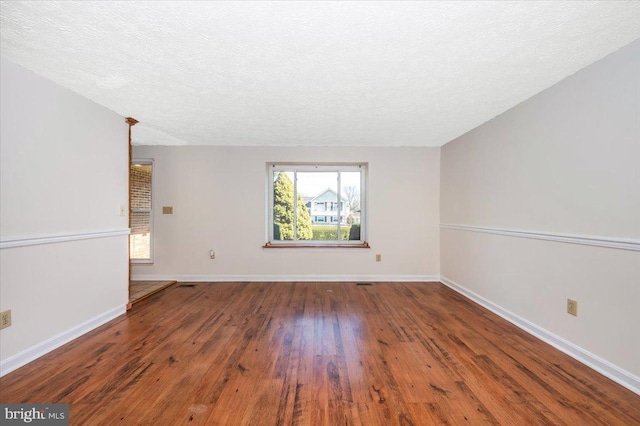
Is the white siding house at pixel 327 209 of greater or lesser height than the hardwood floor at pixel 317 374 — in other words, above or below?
above

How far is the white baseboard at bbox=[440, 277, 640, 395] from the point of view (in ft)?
5.59

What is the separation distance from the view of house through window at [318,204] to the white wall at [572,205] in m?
1.87

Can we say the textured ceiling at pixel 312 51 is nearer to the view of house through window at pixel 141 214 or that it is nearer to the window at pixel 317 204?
the window at pixel 317 204

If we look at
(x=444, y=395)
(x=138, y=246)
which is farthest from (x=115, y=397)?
(x=138, y=246)

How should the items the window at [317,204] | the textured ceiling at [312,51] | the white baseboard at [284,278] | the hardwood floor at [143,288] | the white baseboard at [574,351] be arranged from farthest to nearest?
the window at [317,204], the white baseboard at [284,278], the hardwood floor at [143,288], the white baseboard at [574,351], the textured ceiling at [312,51]

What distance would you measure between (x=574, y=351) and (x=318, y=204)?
11.2 ft

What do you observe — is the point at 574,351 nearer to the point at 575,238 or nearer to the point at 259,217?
the point at 575,238

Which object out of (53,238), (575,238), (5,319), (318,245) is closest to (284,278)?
(318,245)

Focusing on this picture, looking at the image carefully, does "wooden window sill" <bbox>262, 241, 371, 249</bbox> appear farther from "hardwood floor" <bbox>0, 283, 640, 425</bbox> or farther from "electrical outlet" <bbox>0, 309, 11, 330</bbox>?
"electrical outlet" <bbox>0, 309, 11, 330</bbox>

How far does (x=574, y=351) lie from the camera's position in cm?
206

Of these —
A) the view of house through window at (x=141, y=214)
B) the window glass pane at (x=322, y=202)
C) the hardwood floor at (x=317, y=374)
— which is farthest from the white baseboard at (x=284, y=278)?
the hardwood floor at (x=317, y=374)

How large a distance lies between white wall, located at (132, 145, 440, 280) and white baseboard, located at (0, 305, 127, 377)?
1558mm

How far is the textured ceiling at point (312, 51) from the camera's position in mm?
1433

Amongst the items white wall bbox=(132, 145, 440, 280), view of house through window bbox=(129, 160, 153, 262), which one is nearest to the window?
white wall bbox=(132, 145, 440, 280)
